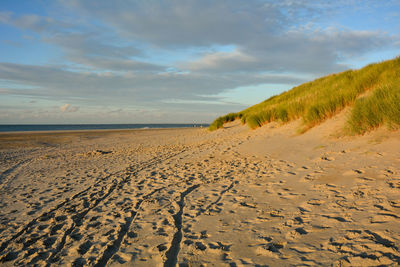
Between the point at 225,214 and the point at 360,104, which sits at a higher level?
the point at 360,104

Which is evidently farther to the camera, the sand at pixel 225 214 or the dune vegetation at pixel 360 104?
the dune vegetation at pixel 360 104

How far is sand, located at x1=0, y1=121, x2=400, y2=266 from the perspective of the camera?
2637mm

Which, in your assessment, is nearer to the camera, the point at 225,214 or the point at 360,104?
the point at 225,214

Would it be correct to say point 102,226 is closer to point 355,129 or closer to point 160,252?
point 160,252

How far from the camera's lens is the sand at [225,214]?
8.65 ft

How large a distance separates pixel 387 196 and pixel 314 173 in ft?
5.51

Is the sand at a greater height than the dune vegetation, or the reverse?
the dune vegetation

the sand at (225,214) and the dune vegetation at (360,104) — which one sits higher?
the dune vegetation at (360,104)

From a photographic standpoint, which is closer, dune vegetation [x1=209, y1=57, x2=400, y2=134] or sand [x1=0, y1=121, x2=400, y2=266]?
sand [x1=0, y1=121, x2=400, y2=266]

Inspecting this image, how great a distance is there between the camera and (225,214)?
12.3 feet

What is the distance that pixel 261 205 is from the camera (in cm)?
390

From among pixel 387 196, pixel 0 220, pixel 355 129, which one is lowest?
pixel 0 220

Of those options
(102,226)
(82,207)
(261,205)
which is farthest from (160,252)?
(82,207)

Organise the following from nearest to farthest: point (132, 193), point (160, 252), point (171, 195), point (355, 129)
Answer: point (160, 252)
point (171, 195)
point (132, 193)
point (355, 129)
